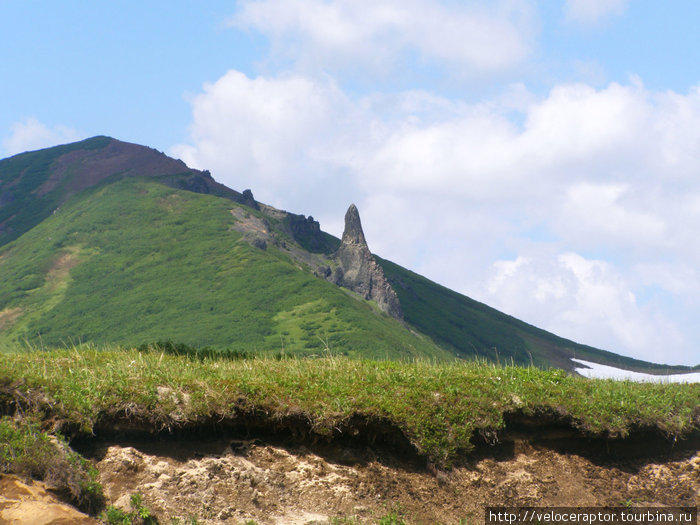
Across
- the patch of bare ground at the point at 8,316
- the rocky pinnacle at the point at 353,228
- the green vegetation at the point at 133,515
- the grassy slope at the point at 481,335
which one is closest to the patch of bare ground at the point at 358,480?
the green vegetation at the point at 133,515

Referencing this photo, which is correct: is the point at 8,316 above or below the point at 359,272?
below

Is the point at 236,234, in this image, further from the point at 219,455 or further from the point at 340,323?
the point at 219,455

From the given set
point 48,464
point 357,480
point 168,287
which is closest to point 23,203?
point 168,287

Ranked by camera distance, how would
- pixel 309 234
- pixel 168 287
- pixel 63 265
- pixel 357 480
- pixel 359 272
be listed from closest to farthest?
pixel 357 480
pixel 168 287
pixel 63 265
pixel 359 272
pixel 309 234

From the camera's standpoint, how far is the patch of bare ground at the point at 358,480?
8.33 metres

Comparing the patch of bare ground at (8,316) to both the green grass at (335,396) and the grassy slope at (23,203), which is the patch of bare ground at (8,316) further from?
the green grass at (335,396)

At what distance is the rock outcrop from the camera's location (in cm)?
15575

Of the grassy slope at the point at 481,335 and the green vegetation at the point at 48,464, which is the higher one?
the grassy slope at the point at 481,335

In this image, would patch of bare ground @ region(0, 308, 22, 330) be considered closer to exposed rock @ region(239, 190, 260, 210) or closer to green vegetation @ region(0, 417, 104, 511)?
exposed rock @ region(239, 190, 260, 210)

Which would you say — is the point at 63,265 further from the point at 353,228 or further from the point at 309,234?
the point at 309,234

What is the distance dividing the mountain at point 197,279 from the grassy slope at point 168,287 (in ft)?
1.15

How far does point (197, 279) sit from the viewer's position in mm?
136750

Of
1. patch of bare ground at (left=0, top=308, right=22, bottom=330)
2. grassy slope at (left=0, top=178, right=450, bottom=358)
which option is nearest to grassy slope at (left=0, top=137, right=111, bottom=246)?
grassy slope at (left=0, top=178, right=450, bottom=358)

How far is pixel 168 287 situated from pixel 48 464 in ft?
430
